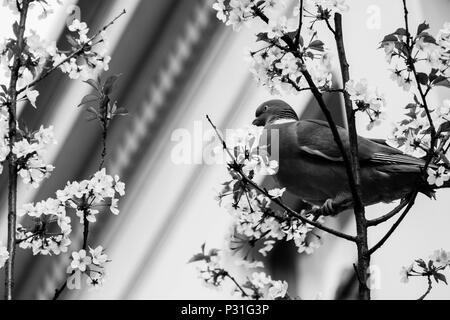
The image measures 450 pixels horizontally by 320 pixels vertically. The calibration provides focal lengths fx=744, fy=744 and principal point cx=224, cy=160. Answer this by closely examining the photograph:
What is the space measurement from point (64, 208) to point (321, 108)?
1.32 ft

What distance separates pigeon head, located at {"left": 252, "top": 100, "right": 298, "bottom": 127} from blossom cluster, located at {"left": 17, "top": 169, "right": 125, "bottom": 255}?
0.79m

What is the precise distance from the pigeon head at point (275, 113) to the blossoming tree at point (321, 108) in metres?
0.65

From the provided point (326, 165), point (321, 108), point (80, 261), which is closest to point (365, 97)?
point (321, 108)

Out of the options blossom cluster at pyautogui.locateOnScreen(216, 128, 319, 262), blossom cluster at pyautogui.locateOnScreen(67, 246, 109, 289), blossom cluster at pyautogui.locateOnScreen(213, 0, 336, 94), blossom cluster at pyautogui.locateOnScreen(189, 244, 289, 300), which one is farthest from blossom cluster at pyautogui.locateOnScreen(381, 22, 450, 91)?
blossom cluster at pyautogui.locateOnScreen(67, 246, 109, 289)

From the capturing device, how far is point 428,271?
1.13m

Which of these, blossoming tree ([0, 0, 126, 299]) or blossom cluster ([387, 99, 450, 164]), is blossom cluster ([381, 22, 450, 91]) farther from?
blossoming tree ([0, 0, 126, 299])

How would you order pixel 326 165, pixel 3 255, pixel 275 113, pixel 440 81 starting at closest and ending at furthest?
pixel 3 255, pixel 440 81, pixel 326 165, pixel 275 113

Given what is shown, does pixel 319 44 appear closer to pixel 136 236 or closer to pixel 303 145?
pixel 303 145

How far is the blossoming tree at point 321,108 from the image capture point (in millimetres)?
1038

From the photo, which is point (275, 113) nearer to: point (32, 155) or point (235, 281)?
point (235, 281)

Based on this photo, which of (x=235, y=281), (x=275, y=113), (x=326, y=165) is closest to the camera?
(x=235, y=281)

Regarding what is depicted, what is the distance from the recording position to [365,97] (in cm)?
108

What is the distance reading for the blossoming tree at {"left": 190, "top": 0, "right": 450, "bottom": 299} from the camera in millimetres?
1038

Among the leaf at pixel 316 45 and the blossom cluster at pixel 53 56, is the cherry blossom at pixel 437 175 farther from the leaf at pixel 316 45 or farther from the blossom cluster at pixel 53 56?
the blossom cluster at pixel 53 56
